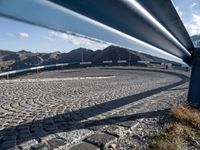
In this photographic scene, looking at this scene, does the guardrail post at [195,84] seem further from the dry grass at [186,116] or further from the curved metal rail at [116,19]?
the dry grass at [186,116]

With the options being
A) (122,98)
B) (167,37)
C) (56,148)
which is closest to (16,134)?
(56,148)

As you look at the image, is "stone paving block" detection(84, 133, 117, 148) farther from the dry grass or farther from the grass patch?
the dry grass

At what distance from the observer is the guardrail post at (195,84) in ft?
20.7

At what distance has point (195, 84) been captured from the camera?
A: 251 inches

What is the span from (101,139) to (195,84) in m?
3.36

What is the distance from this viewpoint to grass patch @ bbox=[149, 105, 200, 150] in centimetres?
384

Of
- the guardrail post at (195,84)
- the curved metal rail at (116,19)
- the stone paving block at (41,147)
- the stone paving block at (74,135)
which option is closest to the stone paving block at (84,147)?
the stone paving block at (74,135)

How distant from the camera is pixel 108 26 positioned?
→ 138 inches

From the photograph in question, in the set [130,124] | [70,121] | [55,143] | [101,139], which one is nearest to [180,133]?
[130,124]

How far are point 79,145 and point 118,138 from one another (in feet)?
2.07

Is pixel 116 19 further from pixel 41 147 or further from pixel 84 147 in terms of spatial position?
pixel 41 147

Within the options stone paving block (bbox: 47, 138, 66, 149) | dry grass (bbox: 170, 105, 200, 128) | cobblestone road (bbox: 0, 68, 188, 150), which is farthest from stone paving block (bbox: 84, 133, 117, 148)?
dry grass (bbox: 170, 105, 200, 128)

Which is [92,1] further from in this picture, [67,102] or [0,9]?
[67,102]

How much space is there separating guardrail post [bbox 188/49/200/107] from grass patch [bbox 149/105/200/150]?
2.41 feet
